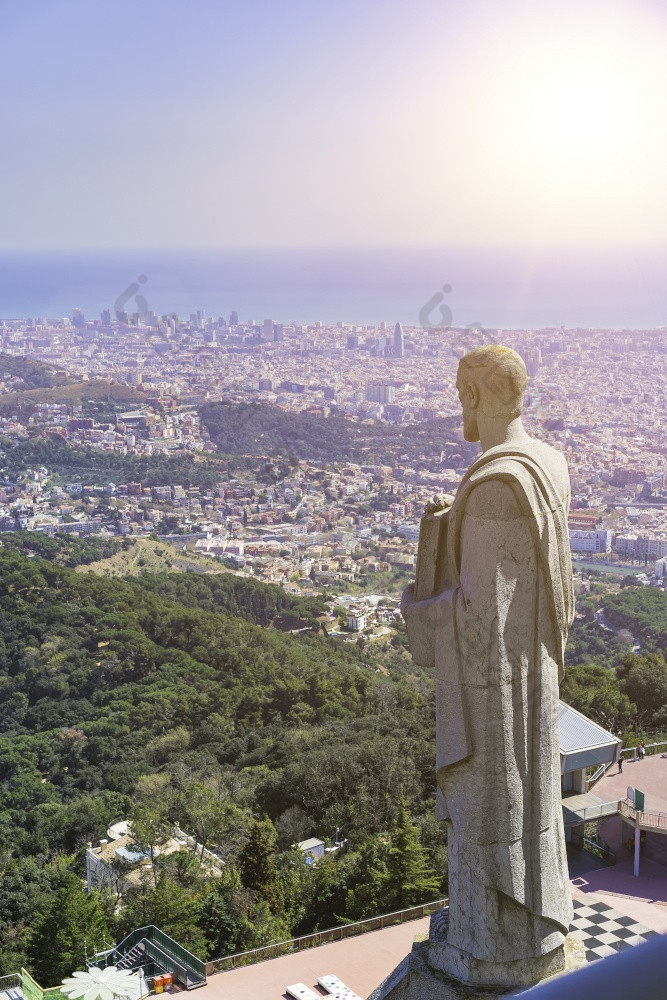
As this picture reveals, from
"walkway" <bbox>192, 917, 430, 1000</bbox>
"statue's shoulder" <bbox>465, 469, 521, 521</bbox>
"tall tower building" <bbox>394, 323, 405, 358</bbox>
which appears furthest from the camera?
"tall tower building" <bbox>394, 323, 405, 358</bbox>

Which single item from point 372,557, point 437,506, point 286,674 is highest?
point 437,506

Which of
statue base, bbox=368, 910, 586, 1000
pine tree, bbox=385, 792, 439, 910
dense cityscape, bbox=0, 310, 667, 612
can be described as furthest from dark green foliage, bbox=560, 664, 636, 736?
dense cityscape, bbox=0, 310, 667, 612

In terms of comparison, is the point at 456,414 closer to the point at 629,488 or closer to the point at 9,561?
the point at 629,488

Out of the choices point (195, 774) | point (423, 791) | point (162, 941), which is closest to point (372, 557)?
point (195, 774)

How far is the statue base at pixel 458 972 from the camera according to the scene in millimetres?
2818

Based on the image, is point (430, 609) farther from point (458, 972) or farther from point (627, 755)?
point (627, 755)

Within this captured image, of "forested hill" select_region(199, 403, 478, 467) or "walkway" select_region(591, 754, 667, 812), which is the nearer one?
"walkway" select_region(591, 754, 667, 812)

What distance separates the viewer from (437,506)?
304 centimetres

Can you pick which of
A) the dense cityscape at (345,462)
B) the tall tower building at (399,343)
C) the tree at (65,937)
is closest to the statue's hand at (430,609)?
the tree at (65,937)

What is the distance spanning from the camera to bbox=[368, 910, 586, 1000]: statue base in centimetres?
282

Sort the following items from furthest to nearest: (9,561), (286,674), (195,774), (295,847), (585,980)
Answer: (9,561), (286,674), (195,774), (295,847), (585,980)

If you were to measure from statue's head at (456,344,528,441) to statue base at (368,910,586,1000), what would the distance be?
4.59 ft

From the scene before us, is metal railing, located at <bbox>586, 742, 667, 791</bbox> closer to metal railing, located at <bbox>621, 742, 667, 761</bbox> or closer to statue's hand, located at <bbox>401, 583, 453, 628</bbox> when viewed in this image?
metal railing, located at <bbox>621, 742, 667, 761</bbox>

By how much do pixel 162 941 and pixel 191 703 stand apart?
1132cm
